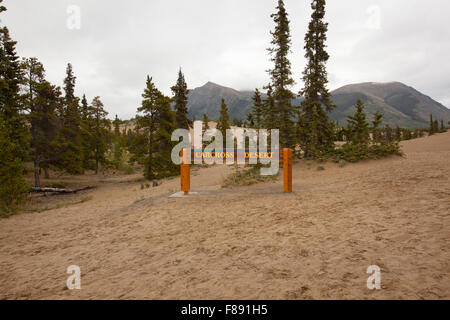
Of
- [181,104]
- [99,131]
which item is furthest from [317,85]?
[99,131]

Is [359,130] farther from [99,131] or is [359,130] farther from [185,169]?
[99,131]

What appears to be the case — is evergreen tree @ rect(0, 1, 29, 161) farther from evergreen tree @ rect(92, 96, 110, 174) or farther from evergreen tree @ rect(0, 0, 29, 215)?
evergreen tree @ rect(92, 96, 110, 174)

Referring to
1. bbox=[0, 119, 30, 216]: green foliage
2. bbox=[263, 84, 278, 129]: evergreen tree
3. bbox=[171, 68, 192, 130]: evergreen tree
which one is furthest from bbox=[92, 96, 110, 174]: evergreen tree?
bbox=[263, 84, 278, 129]: evergreen tree

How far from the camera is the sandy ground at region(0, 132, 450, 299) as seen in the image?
3.03 metres

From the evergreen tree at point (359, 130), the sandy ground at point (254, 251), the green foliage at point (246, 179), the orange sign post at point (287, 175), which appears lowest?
the sandy ground at point (254, 251)

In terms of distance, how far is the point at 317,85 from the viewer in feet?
63.8

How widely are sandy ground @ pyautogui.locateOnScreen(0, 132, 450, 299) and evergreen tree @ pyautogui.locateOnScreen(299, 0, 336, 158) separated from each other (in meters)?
12.4

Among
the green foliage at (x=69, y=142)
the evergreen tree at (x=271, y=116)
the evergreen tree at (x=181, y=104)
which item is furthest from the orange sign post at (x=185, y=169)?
the evergreen tree at (x=181, y=104)

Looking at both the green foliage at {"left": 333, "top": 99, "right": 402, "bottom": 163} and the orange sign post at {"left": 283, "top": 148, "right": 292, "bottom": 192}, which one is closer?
the orange sign post at {"left": 283, "top": 148, "right": 292, "bottom": 192}

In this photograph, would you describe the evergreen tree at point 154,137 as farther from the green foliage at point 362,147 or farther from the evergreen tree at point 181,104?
the green foliage at point 362,147

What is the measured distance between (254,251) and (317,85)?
1920 cm

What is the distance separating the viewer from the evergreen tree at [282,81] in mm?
18844

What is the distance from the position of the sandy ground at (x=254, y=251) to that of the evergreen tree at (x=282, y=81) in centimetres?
1184
